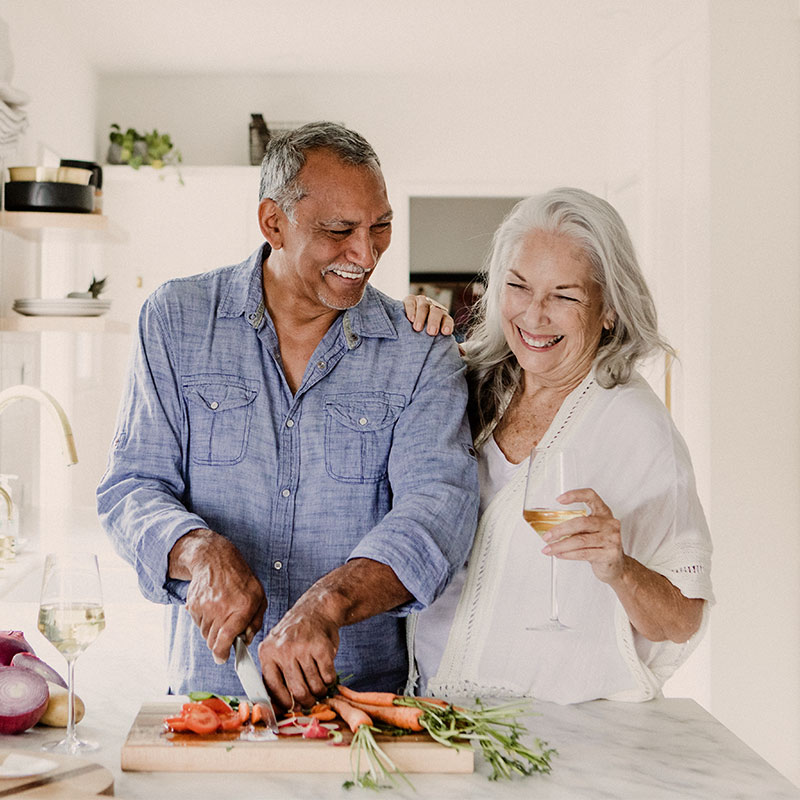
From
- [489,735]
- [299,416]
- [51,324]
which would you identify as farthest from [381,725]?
[51,324]

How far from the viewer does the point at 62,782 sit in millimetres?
1106

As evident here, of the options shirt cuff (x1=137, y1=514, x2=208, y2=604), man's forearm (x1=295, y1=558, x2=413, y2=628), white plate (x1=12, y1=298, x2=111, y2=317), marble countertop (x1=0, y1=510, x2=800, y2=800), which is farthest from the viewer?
white plate (x1=12, y1=298, x2=111, y2=317)

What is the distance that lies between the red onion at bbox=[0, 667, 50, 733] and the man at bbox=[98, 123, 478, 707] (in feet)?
1.01

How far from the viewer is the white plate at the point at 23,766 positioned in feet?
3.62

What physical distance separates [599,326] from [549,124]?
154 inches

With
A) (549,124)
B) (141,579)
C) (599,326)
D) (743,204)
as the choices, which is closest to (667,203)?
(743,204)

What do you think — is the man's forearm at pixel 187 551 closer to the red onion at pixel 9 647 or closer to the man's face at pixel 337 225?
the red onion at pixel 9 647

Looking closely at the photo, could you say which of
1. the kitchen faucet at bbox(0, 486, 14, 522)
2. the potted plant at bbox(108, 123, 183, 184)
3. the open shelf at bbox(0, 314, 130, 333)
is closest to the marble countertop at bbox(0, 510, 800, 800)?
the kitchen faucet at bbox(0, 486, 14, 522)

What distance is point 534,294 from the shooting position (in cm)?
182

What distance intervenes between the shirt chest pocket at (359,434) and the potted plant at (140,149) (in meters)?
3.77

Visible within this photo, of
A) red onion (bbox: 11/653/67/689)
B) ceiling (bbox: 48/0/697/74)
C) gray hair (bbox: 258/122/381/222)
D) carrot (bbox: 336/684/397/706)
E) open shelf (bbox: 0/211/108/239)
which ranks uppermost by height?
ceiling (bbox: 48/0/697/74)

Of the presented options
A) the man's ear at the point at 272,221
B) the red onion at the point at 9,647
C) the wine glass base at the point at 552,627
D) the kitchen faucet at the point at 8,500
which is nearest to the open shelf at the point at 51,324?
the kitchen faucet at the point at 8,500

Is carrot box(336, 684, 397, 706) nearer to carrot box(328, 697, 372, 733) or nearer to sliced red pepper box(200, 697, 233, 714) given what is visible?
carrot box(328, 697, 372, 733)

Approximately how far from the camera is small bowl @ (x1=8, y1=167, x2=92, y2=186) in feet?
10.6
